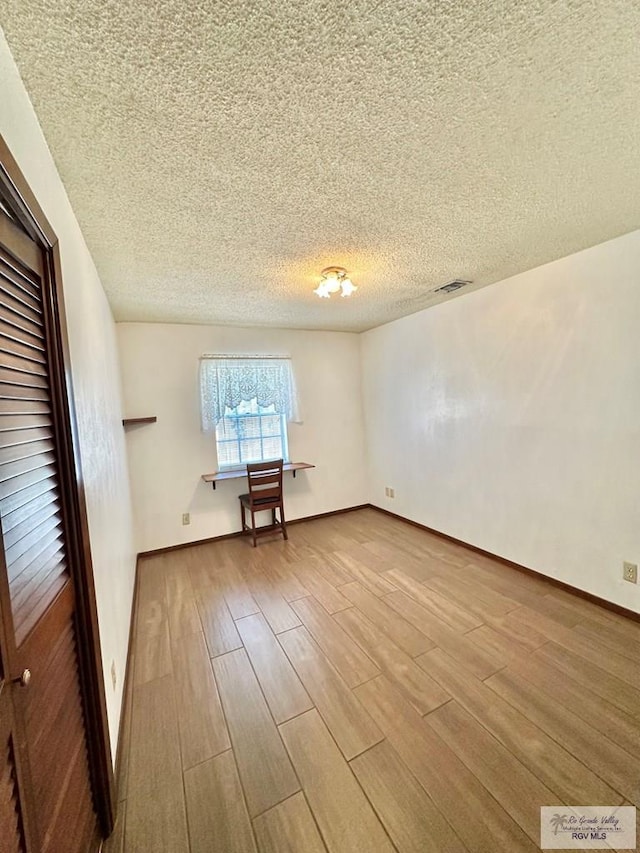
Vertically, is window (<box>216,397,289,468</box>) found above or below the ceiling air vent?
below

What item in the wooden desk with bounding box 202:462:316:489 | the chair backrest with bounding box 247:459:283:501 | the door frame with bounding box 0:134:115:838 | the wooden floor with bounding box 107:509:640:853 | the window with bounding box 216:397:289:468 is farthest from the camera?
the window with bounding box 216:397:289:468

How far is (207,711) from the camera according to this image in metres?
1.63

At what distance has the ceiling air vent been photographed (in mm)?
2713

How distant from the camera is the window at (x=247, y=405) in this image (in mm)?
3707

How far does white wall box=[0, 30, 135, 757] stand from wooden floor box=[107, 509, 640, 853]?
33cm

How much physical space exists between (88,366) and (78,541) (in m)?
0.90

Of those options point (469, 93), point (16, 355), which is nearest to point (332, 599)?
point (16, 355)

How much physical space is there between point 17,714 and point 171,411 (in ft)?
10.3

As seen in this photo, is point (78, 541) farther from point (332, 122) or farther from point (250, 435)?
point (250, 435)

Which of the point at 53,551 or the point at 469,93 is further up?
the point at 469,93

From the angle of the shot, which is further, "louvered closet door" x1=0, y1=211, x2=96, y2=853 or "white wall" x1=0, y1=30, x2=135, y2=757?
"white wall" x1=0, y1=30, x2=135, y2=757

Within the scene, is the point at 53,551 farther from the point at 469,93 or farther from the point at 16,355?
the point at 469,93

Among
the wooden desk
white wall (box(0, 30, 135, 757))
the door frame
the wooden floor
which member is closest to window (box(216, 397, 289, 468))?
the wooden desk

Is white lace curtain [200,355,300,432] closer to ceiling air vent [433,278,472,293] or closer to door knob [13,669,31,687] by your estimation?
ceiling air vent [433,278,472,293]
